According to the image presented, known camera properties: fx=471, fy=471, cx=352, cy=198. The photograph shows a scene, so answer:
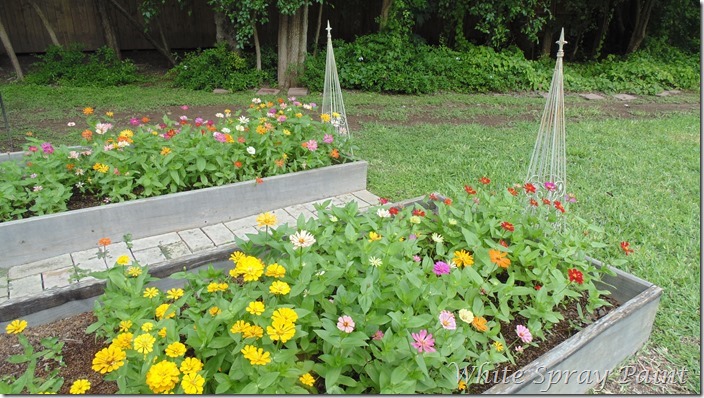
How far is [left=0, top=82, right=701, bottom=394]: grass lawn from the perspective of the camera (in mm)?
2496

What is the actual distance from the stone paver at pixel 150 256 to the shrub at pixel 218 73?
5.12m

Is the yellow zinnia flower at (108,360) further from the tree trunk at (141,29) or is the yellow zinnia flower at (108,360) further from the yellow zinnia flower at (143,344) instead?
the tree trunk at (141,29)

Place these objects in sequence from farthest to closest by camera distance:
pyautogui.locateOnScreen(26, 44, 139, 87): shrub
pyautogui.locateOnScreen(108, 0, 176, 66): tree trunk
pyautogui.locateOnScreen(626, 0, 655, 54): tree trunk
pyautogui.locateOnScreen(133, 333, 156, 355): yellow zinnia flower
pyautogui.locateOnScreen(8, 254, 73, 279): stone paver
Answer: pyautogui.locateOnScreen(626, 0, 655, 54): tree trunk
pyautogui.locateOnScreen(108, 0, 176, 66): tree trunk
pyautogui.locateOnScreen(26, 44, 139, 87): shrub
pyautogui.locateOnScreen(8, 254, 73, 279): stone paver
pyautogui.locateOnScreen(133, 333, 156, 355): yellow zinnia flower

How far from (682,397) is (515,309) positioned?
0.66 meters

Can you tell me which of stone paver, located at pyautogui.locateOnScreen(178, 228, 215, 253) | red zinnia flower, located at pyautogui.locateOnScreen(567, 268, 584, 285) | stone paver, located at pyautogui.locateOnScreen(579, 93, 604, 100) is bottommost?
stone paver, located at pyautogui.locateOnScreen(178, 228, 215, 253)

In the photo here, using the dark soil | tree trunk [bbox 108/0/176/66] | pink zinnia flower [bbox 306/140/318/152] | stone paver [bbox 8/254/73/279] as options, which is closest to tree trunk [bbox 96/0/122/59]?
tree trunk [bbox 108/0/176/66]

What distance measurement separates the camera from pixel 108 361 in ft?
4.00

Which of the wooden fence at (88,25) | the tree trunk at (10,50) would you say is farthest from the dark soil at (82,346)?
the wooden fence at (88,25)

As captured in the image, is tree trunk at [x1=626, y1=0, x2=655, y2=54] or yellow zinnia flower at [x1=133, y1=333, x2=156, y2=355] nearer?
yellow zinnia flower at [x1=133, y1=333, x2=156, y2=355]

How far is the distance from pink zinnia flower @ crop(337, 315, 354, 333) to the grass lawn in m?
1.38

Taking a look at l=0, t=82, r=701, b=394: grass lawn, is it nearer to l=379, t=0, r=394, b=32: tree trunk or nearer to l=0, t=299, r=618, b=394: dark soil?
l=0, t=299, r=618, b=394: dark soil

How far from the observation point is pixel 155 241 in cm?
278

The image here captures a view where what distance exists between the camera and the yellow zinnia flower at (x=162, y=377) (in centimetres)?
115

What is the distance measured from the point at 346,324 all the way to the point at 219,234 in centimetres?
174
